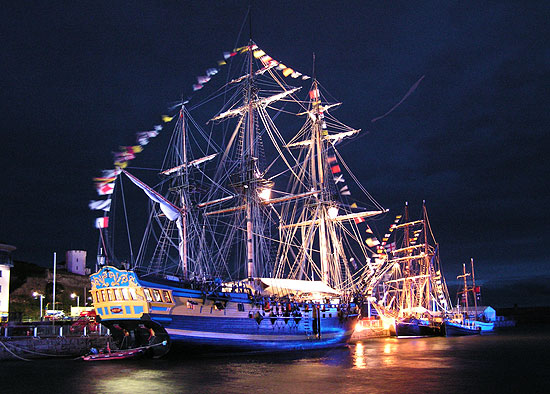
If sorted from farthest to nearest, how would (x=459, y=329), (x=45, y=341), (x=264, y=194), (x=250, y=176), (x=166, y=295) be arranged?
1. (x=459, y=329)
2. (x=264, y=194)
3. (x=250, y=176)
4. (x=45, y=341)
5. (x=166, y=295)

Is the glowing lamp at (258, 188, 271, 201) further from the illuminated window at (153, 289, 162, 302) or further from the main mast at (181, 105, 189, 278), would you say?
the illuminated window at (153, 289, 162, 302)

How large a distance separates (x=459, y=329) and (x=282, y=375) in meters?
69.5

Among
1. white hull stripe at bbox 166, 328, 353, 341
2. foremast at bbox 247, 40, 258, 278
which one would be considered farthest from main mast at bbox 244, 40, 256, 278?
white hull stripe at bbox 166, 328, 353, 341

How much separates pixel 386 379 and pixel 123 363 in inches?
778

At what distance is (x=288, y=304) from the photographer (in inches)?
1987

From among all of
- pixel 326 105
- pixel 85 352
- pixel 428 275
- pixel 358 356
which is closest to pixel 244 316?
pixel 358 356

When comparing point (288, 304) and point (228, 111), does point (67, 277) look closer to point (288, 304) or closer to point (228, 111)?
point (228, 111)

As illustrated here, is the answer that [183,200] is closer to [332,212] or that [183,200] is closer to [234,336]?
[234,336]

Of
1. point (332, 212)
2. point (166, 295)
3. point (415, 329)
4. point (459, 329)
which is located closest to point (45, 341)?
point (166, 295)

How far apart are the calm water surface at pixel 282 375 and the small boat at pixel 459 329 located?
153ft

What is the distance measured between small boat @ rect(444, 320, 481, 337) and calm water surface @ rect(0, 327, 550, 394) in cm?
4658

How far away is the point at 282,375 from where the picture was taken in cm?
3055

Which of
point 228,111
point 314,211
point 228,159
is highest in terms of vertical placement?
point 228,111

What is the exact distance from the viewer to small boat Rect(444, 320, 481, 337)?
87688mm
